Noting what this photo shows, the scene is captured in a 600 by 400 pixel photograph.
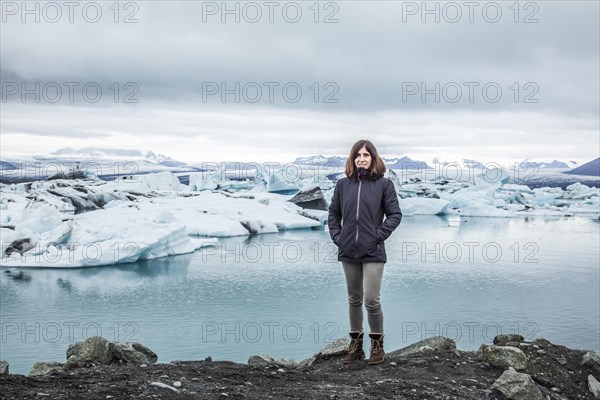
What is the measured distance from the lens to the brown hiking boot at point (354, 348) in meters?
4.68

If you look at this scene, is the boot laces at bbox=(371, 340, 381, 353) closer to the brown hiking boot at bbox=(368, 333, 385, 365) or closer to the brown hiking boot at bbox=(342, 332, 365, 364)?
the brown hiking boot at bbox=(368, 333, 385, 365)

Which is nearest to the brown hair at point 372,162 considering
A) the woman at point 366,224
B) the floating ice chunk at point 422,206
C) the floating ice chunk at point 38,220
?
the woman at point 366,224

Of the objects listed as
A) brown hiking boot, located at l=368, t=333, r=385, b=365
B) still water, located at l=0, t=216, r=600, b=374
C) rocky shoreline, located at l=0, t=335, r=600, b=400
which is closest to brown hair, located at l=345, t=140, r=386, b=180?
brown hiking boot, located at l=368, t=333, r=385, b=365

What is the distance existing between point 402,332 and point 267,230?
16489mm

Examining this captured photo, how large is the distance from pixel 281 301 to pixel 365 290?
919 centimetres

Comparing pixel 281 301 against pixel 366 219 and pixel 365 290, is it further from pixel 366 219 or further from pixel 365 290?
pixel 366 219

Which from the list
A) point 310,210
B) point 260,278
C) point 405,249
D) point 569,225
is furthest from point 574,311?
point 569,225

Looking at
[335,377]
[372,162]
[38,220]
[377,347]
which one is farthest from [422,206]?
[335,377]

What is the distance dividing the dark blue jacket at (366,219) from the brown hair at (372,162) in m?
0.05

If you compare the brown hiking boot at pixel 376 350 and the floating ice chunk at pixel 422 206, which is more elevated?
the floating ice chunk at pixel 422 206

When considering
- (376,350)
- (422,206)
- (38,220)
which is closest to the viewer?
(376,350)

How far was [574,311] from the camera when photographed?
12.5m

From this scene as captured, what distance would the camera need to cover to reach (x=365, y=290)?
438 centimetres

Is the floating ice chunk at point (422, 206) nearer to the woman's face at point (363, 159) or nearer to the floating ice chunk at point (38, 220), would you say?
the floating ice chunk at point (38, 220)
